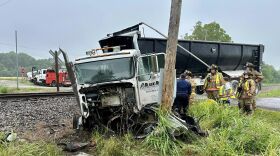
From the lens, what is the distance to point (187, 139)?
771cm

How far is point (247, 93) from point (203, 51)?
926cm

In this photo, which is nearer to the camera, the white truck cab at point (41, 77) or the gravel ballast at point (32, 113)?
the gravel ballast at point (32, 113)

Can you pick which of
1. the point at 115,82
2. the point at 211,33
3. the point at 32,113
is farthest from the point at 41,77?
the point at 115,82

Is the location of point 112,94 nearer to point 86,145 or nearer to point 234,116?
point 86,145

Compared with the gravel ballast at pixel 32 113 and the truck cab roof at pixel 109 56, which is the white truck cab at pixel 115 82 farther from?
the gravel ballast at pixel 32 113

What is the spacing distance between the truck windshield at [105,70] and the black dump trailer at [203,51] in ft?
15.6

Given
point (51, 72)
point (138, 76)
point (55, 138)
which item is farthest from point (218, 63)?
point (51, 72)

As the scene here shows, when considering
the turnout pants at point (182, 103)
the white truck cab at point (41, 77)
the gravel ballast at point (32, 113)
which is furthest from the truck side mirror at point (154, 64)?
the white truck cab at point (41, 77)

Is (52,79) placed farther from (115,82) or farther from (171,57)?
(171,57)

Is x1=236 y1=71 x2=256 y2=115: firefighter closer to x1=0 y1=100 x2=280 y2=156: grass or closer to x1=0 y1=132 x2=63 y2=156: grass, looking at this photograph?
x1=0 y1=100 x2=280 y2=156: grass

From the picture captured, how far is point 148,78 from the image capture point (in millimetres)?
9906

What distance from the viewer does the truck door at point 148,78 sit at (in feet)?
31.9

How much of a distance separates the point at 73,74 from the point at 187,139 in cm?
332

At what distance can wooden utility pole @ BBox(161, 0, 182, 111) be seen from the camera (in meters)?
8.98
